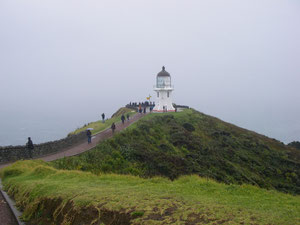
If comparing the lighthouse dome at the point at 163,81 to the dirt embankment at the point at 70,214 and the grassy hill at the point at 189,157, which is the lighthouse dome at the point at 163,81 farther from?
the dirt embankment at the point at 70,214

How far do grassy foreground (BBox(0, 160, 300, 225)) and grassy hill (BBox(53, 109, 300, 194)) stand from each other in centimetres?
440

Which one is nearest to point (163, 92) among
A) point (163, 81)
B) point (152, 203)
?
point (163, 81)

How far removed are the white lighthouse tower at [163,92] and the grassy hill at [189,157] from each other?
801 cm

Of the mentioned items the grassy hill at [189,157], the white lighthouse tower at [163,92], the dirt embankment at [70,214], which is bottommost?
the dirt embankment at [70,214]

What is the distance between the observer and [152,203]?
7.75 metres

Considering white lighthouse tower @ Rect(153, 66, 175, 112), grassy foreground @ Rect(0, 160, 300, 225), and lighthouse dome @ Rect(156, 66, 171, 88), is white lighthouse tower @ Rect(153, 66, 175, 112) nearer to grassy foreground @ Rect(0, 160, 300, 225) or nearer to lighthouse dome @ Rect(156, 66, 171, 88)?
lighthouse dome @ Rect(156, 66, 171, 88)

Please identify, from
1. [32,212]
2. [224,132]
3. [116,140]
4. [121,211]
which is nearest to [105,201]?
[121,211]

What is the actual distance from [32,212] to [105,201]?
8.83 ft

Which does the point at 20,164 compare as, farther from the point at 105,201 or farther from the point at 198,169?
the point at 198,169

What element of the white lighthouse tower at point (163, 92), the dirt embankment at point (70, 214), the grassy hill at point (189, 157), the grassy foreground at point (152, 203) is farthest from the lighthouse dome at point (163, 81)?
the dirt embankment at point (70, 214)

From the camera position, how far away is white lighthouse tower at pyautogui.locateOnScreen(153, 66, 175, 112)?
44397 mm

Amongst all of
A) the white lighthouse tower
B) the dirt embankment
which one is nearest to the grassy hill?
the dirt embankment

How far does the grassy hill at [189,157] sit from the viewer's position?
17672mm

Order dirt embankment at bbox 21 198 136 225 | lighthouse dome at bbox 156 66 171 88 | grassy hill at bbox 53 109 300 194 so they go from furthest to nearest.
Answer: lighthouse dome at bbox 156 66 171 88, grassy hill at bbox 53 109 300 194, dirt embankment at bbox 21 198 136 225
